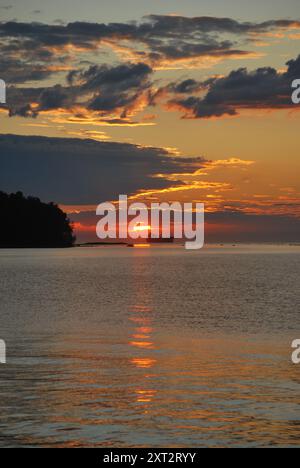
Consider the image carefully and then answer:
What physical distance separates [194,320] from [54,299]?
30.3 meters

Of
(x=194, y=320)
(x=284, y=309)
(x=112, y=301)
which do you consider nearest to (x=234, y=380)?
(x=194, y=320)

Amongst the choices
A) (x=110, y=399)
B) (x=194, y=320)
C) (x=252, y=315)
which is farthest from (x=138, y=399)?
(x=252, y=315)

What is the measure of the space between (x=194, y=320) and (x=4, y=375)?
3043cm

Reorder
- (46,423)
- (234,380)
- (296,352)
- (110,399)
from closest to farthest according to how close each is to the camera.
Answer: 1. (46,423)
2. (110,399)
3. (234,380)
4. (296,352)

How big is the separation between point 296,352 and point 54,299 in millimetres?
51371

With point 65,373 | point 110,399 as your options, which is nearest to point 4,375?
point 65,373

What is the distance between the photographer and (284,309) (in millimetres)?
72562
